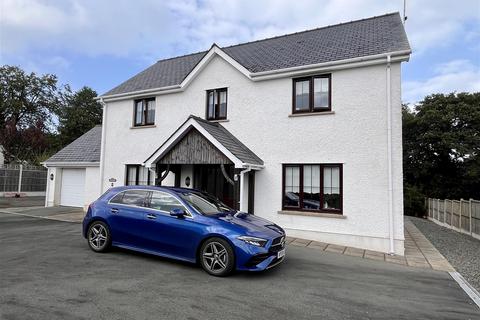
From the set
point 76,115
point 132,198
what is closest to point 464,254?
point 132,198

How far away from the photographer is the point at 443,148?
34.0 metres

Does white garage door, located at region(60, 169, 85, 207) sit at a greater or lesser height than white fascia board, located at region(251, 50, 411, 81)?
lesser

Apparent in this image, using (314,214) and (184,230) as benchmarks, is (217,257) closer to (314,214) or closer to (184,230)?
(184,230)

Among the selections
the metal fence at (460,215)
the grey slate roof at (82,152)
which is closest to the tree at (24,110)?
the grey slate roof at (82,152)

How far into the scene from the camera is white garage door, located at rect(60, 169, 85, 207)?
17641mm

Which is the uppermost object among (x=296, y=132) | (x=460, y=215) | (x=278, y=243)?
(x=296, y=132)

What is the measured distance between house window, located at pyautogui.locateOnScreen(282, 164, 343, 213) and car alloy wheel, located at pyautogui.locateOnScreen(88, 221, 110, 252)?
5833 mm

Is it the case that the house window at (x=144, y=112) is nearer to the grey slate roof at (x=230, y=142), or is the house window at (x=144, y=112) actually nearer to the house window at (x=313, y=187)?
the grey slate roof at (x=230, y=142)

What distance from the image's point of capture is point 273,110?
38.6ft

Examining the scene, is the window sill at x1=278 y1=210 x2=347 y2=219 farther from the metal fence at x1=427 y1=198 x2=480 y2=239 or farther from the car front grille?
the metal fence at x1=427 y1=198 x2=480 y2=239

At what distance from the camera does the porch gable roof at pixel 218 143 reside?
10539 millimetres

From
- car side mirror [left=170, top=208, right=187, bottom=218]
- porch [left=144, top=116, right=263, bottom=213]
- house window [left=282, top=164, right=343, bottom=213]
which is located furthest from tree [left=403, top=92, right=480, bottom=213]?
car side mirror [left=170, top=208, right=187, bottom=218]

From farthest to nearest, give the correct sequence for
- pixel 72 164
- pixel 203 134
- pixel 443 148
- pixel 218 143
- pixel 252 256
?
pixel 443 148
pixel 72 164
pixel 203 134
pixel 218 143
pixel 252 256

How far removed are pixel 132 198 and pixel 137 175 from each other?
23.9 ft
